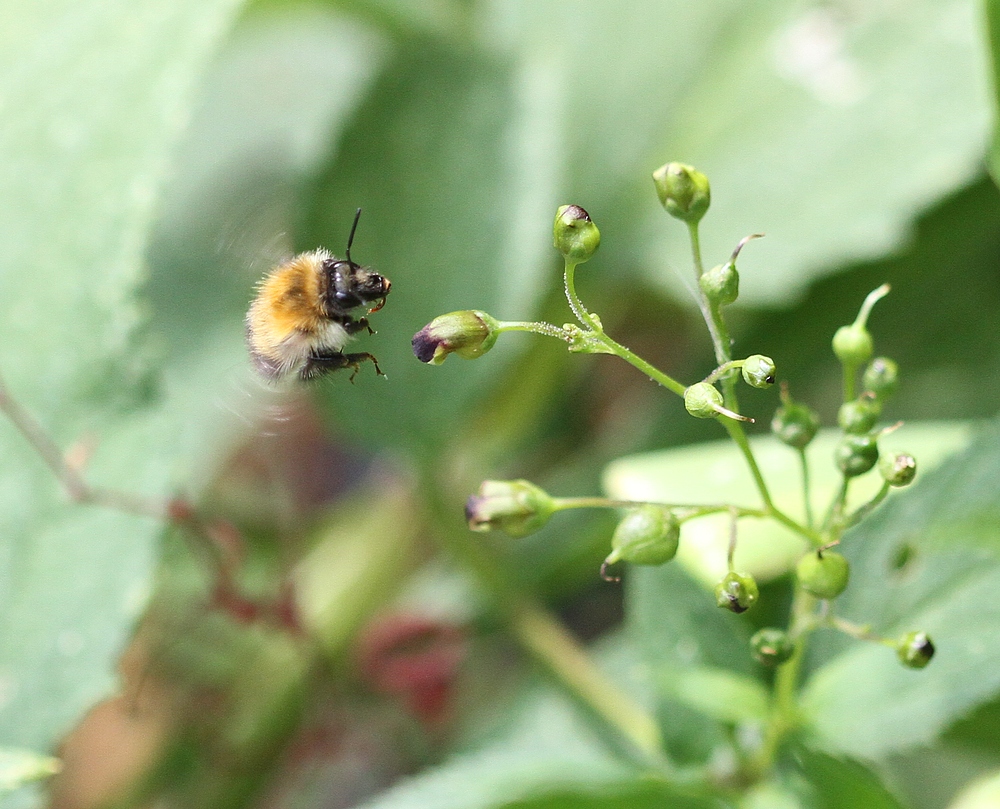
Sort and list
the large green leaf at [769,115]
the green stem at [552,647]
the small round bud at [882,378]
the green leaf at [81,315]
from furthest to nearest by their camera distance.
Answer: the large green leaf at [769,115]
the green stem at [552,647]
the green leaf at [81,315]
the small round bud at [882,378]

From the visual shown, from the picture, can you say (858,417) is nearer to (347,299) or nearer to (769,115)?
(347,299)

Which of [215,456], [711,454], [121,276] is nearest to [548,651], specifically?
[711,454]

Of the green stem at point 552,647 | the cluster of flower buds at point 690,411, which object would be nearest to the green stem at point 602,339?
the cluster of flower buds at point 690,411

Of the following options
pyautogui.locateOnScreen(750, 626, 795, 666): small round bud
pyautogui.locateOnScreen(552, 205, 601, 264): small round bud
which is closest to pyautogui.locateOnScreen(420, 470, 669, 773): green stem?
pyautogui.locateOnScreen(750, 626, 795, 666): small round bud

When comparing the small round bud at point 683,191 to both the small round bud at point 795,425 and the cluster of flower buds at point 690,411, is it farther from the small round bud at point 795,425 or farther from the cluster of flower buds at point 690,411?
the small round bud at point 795,425

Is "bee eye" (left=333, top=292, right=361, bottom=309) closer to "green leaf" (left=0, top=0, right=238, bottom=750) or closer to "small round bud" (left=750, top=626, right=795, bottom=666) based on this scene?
"green leaf" (left=0, top=0, right=238, bottom=750)

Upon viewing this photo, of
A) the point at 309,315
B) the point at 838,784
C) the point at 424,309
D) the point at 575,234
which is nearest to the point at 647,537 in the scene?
the point at 575,234

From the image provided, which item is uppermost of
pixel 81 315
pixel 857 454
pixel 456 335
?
pixel 81 315
